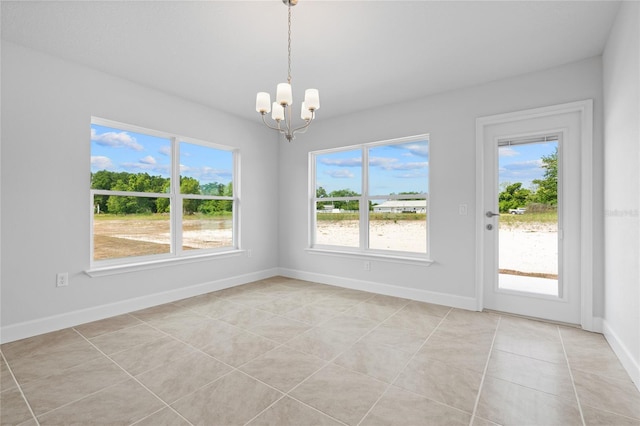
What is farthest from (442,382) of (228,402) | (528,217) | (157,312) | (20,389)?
(157,312)

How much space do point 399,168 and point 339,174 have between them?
39.2 inches

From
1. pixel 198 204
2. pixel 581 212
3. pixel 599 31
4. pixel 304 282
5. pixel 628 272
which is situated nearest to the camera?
pixel 628 272

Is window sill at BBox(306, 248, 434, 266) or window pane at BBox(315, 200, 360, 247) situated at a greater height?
window pane at BBox(315, 200, 360, 247)

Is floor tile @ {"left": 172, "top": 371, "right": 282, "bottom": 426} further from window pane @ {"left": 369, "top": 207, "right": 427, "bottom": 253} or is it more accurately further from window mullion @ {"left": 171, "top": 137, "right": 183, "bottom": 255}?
window pane @ {"left": 369, "top": 207, "right": 427, "bottom": 253}

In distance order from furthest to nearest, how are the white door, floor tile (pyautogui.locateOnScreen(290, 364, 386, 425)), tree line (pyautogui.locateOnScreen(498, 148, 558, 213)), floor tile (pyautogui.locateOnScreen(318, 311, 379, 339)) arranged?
1. tree line (pyautogui.locateOnScreen(498, 148, 558, 213))
2. the white door
3. floor tile (pyautogui.locateOnScreen(318, 311, 379, 339))
4. floor tile (pyautogui.locateOnScreen(290, 364, 386, 425))

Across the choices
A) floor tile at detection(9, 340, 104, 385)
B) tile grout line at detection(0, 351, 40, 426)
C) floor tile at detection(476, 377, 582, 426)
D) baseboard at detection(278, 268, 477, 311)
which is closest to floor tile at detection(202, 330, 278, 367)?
floor tile at detection(9, 340, 104, 385)

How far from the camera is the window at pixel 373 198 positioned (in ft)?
13.1

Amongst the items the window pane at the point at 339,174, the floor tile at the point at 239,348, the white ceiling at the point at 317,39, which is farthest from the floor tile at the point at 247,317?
the white ceiling at the point at 317,39

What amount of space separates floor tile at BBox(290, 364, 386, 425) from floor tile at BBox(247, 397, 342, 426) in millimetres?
50

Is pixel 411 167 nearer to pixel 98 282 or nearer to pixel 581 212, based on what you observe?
pixel 581 212

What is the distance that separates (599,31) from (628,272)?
1.93 meters

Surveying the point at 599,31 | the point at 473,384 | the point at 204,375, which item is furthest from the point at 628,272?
the point at 204,375

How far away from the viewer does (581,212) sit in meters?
2.90

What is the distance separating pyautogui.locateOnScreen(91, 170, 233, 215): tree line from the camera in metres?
3.30
